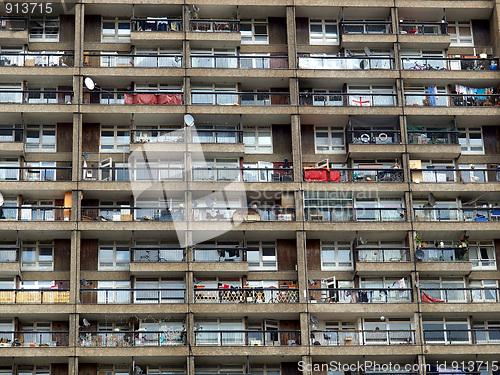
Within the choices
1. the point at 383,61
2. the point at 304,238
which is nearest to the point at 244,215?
the point at 304,238

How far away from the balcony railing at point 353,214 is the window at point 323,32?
496 inches

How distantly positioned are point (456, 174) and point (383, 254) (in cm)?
760

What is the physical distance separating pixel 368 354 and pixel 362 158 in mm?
13348

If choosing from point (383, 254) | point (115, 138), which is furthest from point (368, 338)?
point (115, 138)

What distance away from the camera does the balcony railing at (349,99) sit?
6825 cm

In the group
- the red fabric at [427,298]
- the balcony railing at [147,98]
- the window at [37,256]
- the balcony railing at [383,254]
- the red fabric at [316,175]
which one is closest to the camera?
the red fabric at [427,298]

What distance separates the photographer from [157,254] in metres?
Answer: 64.3

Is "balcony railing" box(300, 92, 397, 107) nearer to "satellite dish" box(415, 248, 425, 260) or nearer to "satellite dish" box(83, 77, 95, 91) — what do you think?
"satellite dish" box(415, 248, 425, 260)

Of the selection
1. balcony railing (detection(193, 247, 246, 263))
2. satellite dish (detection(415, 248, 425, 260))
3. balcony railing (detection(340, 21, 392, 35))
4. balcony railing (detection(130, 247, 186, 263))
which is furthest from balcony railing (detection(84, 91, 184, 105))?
satellite dish (detection(415, 248, 425, 260))

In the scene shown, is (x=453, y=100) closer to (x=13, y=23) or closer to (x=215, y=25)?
(x=215, y=25)

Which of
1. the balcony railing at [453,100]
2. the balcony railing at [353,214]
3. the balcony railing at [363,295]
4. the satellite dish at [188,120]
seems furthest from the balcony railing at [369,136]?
the satellite dish at [188,120]

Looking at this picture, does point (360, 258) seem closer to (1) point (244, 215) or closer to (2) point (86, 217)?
(1) point (244, 215)

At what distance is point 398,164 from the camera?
67625 millimetres

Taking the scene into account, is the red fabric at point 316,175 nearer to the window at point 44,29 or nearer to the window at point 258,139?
the window at point 258,139
